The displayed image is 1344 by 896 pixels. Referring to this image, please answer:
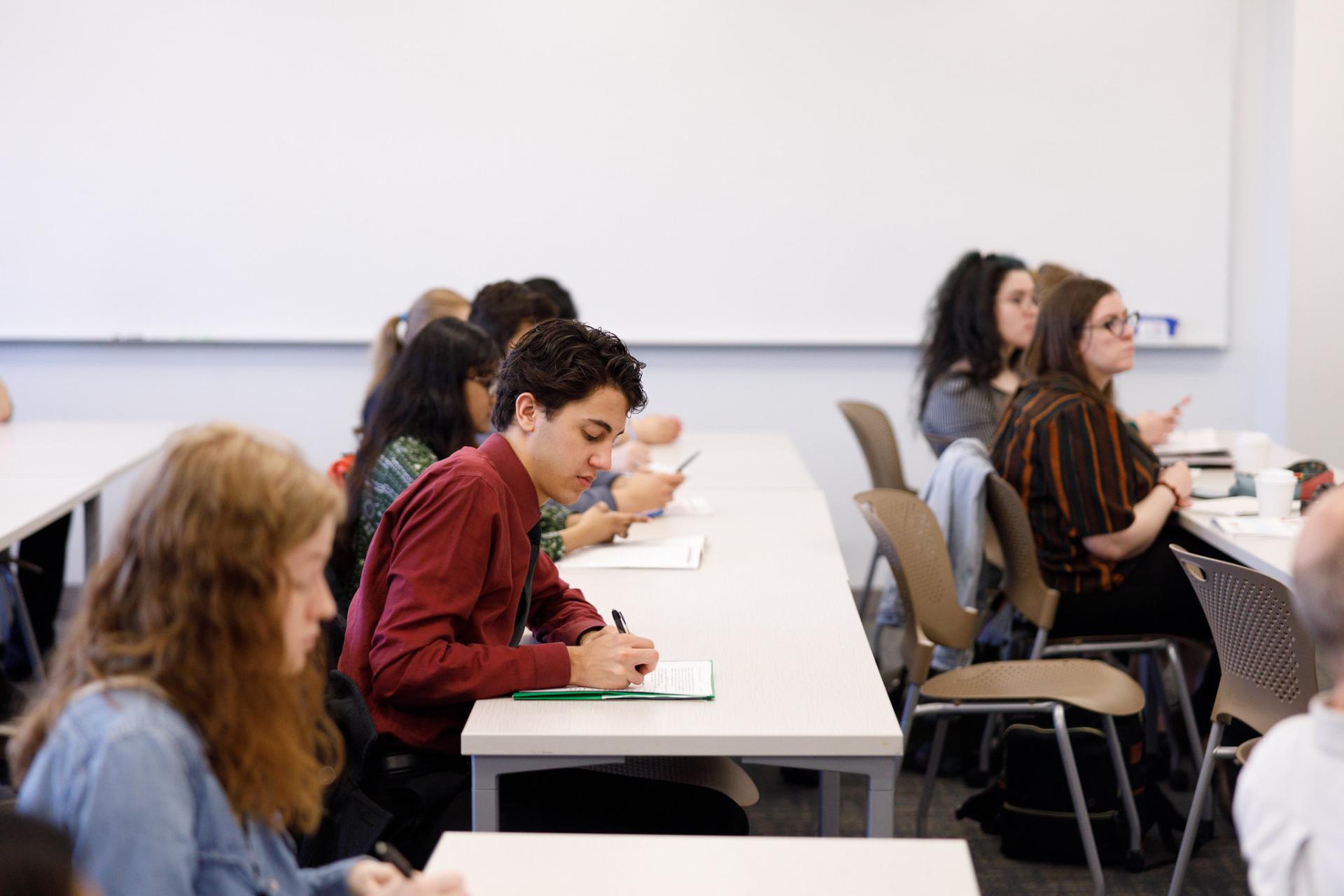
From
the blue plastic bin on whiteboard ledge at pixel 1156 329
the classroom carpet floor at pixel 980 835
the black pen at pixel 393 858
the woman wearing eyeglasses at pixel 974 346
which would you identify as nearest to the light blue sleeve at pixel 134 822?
the black pen at pixel 393 858

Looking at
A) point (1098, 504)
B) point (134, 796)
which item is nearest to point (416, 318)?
point (1098, 504)

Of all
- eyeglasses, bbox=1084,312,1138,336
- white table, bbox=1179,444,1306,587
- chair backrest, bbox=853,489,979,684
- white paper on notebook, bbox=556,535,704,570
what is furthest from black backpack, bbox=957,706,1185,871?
eyeglasses, bbox=1084,312,1138,336

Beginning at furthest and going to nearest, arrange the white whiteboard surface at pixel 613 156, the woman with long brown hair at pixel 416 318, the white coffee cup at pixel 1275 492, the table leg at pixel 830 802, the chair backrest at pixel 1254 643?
the white whiteboard surface at pixel 613 156
the woman with long brown hair at pixel 416 318
the white coffee cup at pixel 1275 492
the table leg at pixel 830 802
the chair backrest at pixel 1254 643

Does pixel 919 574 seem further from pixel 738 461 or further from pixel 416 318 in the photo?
pixel 416 318

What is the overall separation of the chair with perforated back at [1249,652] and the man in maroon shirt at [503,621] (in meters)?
0.92

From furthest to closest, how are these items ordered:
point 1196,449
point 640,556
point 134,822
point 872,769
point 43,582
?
point 43,582
point 1196,449
point 640,556
point 872,769
point 134,822

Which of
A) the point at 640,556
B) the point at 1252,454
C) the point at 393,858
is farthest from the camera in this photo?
the point at 1252,454

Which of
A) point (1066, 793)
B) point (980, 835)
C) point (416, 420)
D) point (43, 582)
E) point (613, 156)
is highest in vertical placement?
point (613, 156)

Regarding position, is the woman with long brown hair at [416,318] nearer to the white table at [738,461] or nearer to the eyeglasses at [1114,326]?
the white table at [738,461]

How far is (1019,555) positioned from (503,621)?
1.45 meters

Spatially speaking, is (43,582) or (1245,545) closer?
(1245,545)

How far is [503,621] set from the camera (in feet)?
6.38

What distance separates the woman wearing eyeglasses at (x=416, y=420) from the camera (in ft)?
8.01

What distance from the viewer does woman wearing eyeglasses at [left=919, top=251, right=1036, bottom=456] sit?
12.5ft
